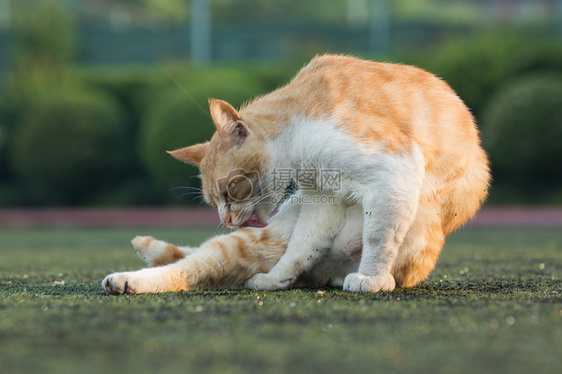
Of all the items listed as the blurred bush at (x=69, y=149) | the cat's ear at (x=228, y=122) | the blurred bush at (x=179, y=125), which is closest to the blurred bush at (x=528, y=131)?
the blurred bush at (x=179, y=125)

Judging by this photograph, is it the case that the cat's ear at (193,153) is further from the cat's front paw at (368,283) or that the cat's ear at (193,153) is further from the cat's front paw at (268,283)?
the cat's front paw at (368,283)

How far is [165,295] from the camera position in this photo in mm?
2205

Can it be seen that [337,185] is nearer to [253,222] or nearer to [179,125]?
[253,222]

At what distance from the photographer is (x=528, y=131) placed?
340 inches

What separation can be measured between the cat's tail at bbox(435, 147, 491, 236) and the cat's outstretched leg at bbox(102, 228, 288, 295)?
69 cm

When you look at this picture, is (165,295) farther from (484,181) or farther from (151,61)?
(151,61)

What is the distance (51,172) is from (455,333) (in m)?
9.53

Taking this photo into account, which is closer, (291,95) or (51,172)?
(291,95)

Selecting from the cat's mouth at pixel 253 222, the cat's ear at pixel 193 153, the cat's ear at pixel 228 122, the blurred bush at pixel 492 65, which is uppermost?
the blurred bush at pixel 492 65

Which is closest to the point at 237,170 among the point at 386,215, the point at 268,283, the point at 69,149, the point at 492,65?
the point at 268,283

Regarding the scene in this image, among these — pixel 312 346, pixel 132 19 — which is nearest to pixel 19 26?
pixel 132 19

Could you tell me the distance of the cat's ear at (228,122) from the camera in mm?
2639

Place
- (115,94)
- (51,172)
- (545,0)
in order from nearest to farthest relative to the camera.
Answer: (51,172)
(115,94)
(545,0)
